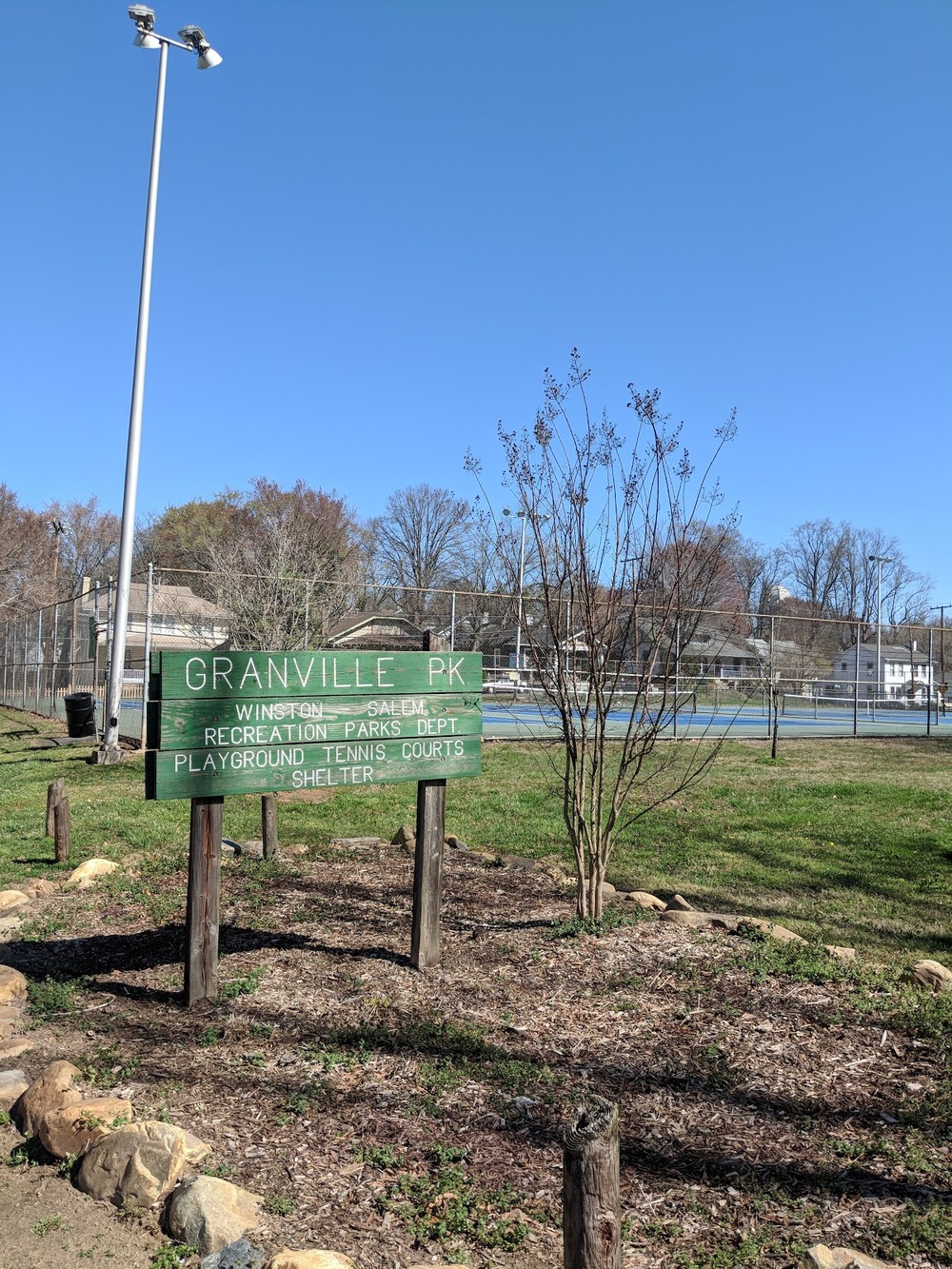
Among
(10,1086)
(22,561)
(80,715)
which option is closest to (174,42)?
(80,715)

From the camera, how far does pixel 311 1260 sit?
8.14 ft

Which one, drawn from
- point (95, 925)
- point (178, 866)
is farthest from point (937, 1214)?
point (178, 866)

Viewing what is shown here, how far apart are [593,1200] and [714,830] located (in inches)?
285

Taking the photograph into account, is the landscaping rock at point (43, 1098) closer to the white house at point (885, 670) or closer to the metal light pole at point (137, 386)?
the metal light pole at point (137, 386)

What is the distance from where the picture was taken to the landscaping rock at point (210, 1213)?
266cm

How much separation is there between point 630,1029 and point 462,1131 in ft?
3.60

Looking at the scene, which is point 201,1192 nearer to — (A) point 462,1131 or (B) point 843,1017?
(A) point 462,1131

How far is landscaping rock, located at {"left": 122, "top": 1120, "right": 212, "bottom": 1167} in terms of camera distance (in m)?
2.96

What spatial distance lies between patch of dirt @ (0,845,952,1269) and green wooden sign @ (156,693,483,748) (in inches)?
46.8

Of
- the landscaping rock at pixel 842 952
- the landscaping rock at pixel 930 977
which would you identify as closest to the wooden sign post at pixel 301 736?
the landscaping rock at pixel 842 952

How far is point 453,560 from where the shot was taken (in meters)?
47.6

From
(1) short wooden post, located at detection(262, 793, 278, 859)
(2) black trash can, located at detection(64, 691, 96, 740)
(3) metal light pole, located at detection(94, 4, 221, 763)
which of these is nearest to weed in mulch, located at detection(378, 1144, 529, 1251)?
Answer: (1) short wooden post, located at detection(262, 793, 278, 859)

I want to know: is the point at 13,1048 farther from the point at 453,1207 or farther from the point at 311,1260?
the point at 453,1207

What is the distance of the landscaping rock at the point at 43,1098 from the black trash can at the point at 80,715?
46.0 feet
